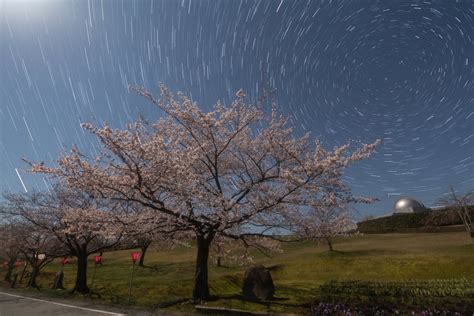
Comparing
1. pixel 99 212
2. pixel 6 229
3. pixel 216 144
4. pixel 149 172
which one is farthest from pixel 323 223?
pixel 6 229

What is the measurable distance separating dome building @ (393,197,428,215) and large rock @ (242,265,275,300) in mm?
84054

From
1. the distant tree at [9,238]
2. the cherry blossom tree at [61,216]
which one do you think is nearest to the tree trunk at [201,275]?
the cherry blossom tree at [61,216]

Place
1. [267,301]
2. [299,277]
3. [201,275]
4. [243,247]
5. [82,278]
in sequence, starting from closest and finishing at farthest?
[267,301], [201,275], [243,247], [82,278], [299,277]

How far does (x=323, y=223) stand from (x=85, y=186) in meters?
11.0

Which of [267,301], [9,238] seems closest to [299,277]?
[267,301]

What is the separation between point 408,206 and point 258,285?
3483 inches

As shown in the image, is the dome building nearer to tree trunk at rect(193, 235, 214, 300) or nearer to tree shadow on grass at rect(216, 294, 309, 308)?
tree shadow on grass at rect(216, 294, 309, 308)

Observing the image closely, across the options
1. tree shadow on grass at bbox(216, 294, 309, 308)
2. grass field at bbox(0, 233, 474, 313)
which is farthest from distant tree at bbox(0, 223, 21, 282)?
tree shadow on grass at bbox(216, 294, 309, 308)

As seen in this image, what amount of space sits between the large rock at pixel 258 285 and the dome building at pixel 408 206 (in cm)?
8405

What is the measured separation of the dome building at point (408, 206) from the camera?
294 ft

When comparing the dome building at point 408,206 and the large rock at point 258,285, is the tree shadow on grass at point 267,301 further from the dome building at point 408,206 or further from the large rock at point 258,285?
the dome building at point 408,206

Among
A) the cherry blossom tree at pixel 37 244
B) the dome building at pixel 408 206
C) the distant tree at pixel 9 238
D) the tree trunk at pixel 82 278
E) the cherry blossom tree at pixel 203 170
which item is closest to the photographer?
the cherry blossom tree at pixel 203 170

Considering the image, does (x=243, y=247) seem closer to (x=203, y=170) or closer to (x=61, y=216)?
(x=203, y=170)

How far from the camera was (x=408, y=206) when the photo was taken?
90875 mm
